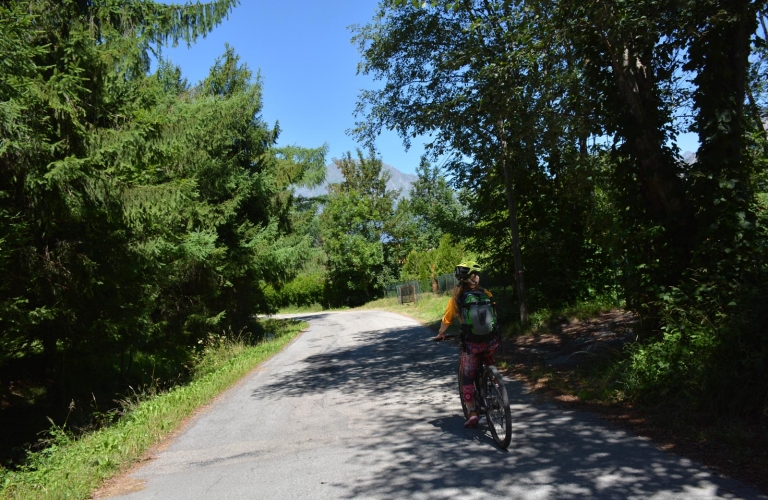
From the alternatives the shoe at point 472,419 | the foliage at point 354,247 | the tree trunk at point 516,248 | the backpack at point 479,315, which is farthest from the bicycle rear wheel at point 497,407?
the foliage at point 354,247

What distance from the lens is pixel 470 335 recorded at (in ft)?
19.5

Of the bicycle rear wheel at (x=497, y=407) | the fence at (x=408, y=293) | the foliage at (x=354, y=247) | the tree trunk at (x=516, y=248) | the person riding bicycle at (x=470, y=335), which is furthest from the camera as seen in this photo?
the foliage at (x=354, y=247)

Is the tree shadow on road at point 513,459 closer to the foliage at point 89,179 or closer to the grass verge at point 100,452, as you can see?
the grass verge at point 100,452

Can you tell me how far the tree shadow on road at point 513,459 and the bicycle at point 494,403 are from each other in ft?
0.54

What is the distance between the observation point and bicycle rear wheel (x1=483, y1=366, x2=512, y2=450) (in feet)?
17.1

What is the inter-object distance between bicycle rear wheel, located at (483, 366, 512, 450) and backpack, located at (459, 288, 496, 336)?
397 millimetres

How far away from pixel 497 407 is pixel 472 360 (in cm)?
61

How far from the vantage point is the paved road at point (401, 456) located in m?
4.32

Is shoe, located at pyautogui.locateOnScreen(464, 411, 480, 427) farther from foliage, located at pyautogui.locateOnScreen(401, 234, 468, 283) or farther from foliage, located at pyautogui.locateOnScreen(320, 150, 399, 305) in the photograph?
foliage, located at pyautogui.locateOnScreen(320, 150, 399, 305)

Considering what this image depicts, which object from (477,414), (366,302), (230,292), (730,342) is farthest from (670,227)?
(366,302)

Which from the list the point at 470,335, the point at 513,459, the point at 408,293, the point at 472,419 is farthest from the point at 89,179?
the point at 408,293

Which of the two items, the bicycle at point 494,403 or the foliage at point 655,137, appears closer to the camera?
the bicycle at point 494,403

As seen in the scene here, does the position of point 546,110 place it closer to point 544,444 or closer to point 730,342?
point 730,342

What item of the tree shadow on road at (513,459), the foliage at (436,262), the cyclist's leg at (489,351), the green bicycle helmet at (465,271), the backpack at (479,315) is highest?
the foliage at (436,262)
